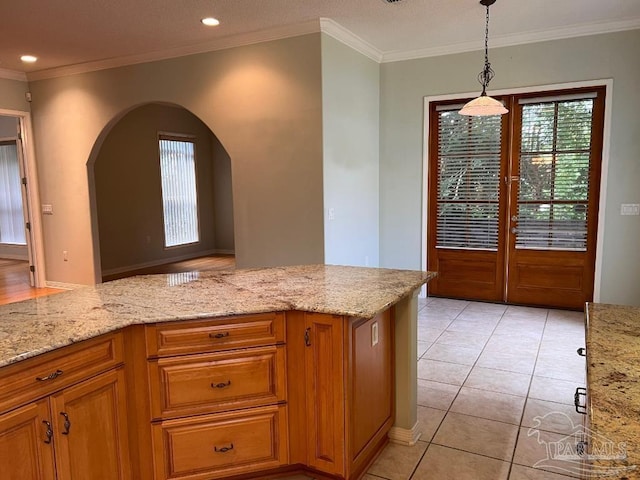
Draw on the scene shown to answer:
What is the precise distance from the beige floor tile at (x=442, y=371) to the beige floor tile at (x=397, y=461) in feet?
3.09

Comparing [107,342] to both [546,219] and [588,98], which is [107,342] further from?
[588,98]

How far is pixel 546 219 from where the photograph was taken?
5.22 metres

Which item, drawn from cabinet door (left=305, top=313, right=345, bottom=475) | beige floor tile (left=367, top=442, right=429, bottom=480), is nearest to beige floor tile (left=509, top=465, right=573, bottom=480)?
beige floor tile (left=367, top=442, right=429, bottom=480)

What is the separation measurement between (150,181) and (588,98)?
6.87m

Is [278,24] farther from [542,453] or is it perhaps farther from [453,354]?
[542,453]

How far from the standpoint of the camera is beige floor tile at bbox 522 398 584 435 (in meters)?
2.80

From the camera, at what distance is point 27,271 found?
808cm

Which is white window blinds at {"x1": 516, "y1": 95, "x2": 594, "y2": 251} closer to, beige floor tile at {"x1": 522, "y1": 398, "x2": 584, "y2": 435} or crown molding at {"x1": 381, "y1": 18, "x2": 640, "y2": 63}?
crown molding at {"x1": 381, "y1": 18, "x2": 640, "y2": 63}

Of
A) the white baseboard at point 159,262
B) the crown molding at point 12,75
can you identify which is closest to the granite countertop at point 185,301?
the crown molding at point 12,75

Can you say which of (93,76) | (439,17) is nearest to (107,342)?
(439,17)

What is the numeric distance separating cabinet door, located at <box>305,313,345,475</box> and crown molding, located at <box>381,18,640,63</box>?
14.3 feet

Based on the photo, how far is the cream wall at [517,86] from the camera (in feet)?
15.5

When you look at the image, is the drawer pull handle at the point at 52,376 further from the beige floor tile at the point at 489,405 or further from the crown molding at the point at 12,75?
the crown molding at the point at 12,75

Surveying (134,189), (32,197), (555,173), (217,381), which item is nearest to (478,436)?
(217,381)
